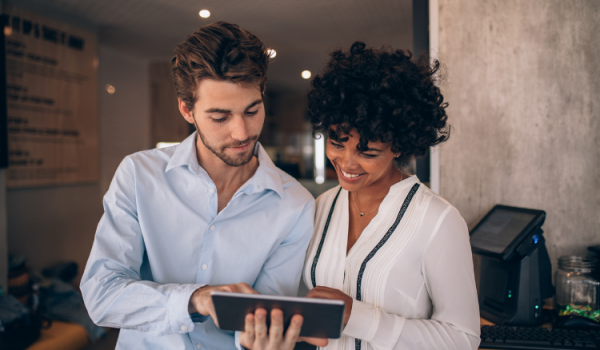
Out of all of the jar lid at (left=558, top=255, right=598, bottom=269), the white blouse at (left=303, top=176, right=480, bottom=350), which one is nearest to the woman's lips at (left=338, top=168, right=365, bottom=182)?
the white blouse at (left=303, top=176, right=480, bottom=350)

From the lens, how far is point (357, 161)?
124 cm

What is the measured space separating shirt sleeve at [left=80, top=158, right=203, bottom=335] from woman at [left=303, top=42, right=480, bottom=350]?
392 mm

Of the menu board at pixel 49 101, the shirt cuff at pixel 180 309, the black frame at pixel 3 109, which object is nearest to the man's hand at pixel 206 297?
the shirt cuff at pixel 180 309

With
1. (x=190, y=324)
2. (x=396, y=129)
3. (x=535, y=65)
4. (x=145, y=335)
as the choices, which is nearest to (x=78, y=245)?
(x=145, y=335)

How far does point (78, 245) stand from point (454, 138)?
3802mm

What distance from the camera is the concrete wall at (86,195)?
3.51m

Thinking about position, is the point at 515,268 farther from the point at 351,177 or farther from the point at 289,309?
the point at 289,309

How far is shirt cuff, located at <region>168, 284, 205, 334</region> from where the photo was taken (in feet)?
3.60

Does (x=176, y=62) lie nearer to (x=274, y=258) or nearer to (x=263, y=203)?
(x=263, y=203)

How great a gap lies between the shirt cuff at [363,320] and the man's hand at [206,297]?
0.28 metres

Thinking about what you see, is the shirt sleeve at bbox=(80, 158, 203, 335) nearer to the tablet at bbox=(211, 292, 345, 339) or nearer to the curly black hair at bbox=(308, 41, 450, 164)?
the tablet at bbox=(211, 292, 345, 339)

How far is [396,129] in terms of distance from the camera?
1.23 meters

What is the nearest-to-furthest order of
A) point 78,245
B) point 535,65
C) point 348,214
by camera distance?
point 348,214
point 535,65
point 78,245

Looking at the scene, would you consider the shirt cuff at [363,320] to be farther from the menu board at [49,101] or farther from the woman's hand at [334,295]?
the menu board at [49,101]
